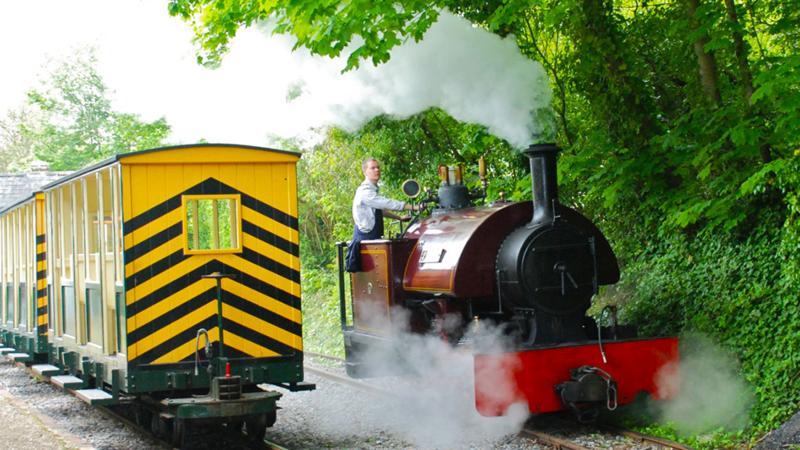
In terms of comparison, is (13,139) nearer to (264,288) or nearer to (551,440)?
(264,288)

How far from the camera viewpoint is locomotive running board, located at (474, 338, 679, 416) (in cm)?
786

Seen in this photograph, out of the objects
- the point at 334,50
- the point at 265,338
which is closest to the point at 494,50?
the point at 334,50

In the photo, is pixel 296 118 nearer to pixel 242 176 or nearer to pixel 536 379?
pixel 242 176

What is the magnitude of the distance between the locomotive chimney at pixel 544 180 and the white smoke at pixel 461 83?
2.19m

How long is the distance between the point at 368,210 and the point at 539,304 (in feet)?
9.35

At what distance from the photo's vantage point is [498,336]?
8609mm

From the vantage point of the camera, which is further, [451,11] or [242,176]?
[451,11]

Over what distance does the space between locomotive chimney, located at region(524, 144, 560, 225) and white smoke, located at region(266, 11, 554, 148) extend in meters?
2.19

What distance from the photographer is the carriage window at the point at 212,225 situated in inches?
330

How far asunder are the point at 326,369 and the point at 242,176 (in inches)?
242

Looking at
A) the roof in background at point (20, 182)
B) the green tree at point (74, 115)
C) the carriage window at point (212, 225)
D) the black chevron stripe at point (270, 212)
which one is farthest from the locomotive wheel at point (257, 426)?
the green tree at point (74, 115)

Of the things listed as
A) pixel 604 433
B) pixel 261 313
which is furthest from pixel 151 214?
pixel 604 433

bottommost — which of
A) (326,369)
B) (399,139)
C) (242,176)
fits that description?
(326,369)

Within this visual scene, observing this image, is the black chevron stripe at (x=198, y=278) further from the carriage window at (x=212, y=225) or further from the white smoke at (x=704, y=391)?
the white smoke at (x=704, y=391)
